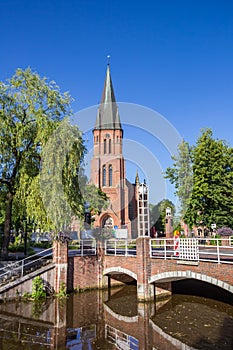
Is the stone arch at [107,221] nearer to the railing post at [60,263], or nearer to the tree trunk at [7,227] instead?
the tree trunk at [7,227]

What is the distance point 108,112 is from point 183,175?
85.4ft

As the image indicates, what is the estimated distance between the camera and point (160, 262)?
12477 mm

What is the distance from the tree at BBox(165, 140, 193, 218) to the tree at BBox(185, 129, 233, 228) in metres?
0.93

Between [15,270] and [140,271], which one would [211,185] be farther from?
[15,270]

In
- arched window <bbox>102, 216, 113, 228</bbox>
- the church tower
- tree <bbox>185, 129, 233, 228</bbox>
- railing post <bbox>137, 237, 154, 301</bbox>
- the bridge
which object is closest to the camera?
the bridge

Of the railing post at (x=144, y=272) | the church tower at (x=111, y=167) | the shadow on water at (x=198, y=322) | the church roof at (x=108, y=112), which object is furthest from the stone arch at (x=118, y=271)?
the church roof at (x=108, y=112)

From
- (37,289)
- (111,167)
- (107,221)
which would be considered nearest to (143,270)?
(37,289)

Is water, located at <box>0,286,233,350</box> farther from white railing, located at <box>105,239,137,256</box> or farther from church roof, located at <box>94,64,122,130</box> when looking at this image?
church roof, located at <box>94,64,122,130</box>

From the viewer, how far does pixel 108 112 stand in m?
48.0

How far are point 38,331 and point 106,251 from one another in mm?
6898

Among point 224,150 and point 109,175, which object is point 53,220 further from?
point 109,175

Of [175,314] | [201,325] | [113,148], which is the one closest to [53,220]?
[175,314]

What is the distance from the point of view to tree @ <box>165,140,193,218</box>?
2456 centimetres

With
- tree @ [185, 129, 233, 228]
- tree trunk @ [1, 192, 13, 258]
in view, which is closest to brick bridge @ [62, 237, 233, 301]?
tree trunk @ [1, 192, 13, 258]
